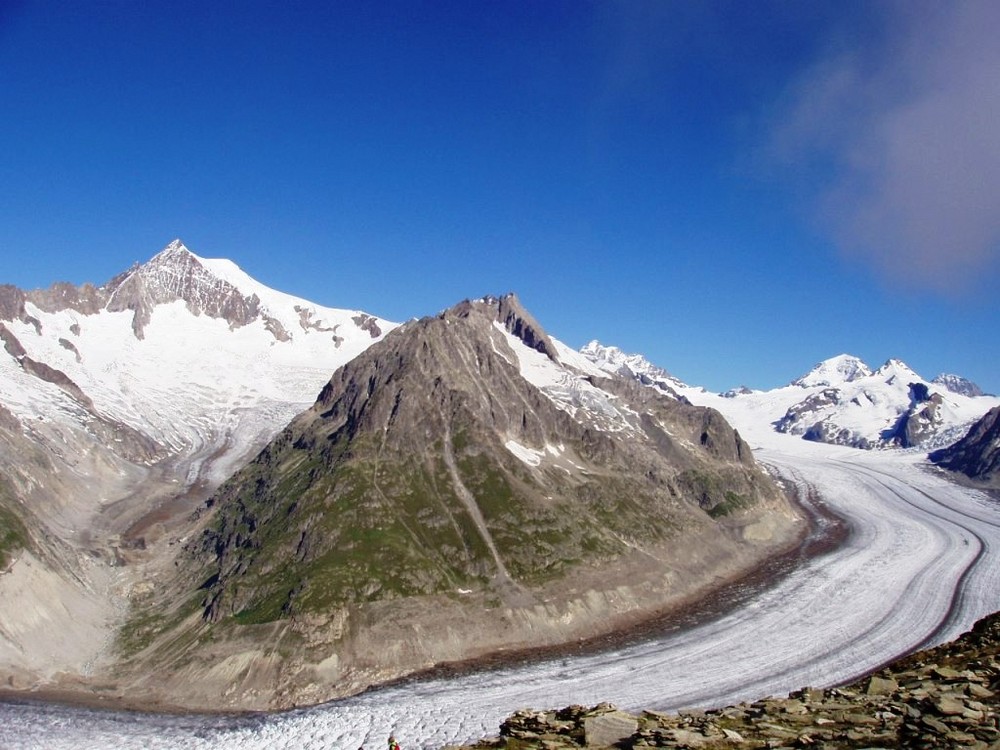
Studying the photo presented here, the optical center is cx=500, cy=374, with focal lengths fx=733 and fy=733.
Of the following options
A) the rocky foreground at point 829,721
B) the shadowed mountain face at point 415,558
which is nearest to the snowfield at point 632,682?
the shadowed mountain face at point 415,558

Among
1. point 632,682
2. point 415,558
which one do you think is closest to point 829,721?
point 632,682

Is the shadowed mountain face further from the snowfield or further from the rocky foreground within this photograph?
the rocky foreground

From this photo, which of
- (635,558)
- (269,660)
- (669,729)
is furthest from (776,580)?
(669,729)

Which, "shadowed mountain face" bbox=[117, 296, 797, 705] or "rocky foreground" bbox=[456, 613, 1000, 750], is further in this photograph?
"shadowed mountain face" bbox=[117, 296, 797, 705]

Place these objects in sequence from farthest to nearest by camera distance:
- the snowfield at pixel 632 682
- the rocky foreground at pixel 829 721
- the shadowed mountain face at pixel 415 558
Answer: the shadowed mountain face at pixel 415 558, the snowfield at pixel 632 682, the rocky foreground at pixel 829 721

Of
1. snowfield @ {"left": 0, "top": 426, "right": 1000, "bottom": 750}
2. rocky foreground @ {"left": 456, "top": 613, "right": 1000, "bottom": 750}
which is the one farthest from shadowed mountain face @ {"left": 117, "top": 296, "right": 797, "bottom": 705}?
rocky foreground @ {"left": 456, "top": 613, "right": 1000, "bottom": 750}

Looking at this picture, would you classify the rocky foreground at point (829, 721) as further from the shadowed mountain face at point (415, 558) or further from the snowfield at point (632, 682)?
the shadowed mountain face at point (415, 558)

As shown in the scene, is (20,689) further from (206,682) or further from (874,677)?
(874,677)

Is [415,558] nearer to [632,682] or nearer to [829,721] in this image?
[632,682]
